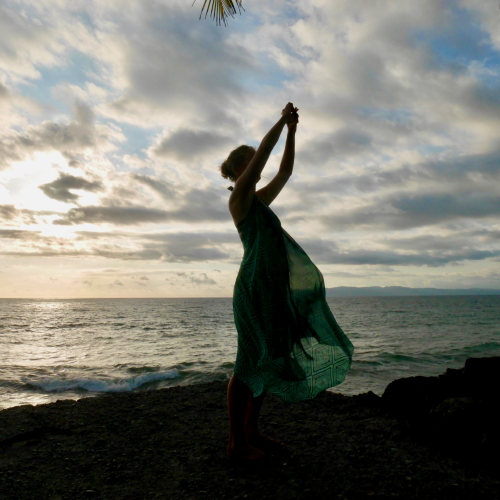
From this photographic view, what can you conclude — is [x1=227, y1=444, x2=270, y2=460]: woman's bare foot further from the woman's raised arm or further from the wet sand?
the woman's raised arm

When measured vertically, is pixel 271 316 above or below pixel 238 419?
above

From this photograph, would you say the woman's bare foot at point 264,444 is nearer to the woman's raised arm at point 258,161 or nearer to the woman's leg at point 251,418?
the woman's leg at point 251,418

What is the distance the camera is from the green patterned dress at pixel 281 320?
243 cm

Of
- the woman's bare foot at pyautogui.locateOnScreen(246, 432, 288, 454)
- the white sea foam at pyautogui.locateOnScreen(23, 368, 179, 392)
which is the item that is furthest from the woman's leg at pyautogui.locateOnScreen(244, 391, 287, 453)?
the white sea foam at pyautogui.locateOnScreen(23, 368, 179, 392)

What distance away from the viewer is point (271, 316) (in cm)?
246

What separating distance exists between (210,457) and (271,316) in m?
1.27

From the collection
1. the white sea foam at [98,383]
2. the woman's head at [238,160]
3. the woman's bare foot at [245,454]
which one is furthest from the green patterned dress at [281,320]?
the white sea foam at [98,383]

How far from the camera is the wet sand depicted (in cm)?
228

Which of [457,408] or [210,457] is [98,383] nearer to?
[210,457]

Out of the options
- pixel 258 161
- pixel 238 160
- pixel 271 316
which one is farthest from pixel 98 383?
pixel 258 161

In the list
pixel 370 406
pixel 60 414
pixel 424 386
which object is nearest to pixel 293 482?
pixel 370 406


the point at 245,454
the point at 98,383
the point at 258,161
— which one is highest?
the point at 258,161

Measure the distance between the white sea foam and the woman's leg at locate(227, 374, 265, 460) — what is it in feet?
17.8

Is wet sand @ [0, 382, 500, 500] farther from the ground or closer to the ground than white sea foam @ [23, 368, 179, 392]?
farther from the ground
